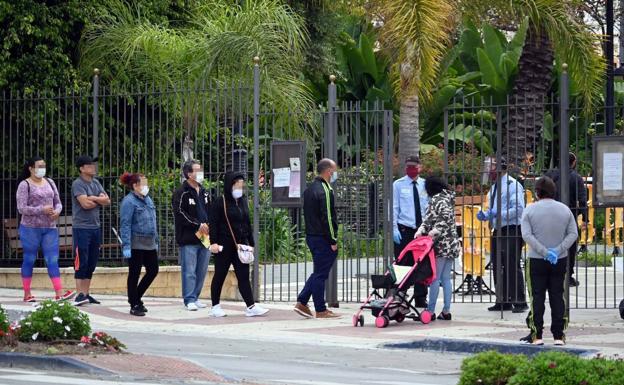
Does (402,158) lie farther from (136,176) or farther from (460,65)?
(460,65)

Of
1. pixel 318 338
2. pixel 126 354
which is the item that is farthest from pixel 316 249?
pixel 126 354

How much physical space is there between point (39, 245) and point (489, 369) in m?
9.98

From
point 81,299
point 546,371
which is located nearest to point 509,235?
point 81,299

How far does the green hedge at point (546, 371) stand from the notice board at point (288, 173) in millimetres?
8653

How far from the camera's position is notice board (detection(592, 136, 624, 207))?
1559 cm

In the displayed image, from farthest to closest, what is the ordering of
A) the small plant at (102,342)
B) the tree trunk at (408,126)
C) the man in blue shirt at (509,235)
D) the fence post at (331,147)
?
the tree trunk at (408,126)
the fence post at (331,147)
the man in blue shirt at (509,235)
the small plant at (102,342)

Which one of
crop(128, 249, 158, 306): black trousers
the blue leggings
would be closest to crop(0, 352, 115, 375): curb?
crop(128, 249, 158, 306): black trousers

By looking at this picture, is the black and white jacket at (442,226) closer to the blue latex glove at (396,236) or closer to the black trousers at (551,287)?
the blue latex glove at (396,236)

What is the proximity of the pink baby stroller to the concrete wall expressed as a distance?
3.84 metres

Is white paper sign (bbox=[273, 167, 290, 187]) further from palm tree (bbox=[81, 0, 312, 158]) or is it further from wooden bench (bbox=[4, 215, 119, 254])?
palm tree (bbox=[81, 0, 312, 158])

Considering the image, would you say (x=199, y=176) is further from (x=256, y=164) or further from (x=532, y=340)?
(x=532, y=340)

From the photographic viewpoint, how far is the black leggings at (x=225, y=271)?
55.2 feet

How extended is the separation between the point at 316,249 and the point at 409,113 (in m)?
7.58

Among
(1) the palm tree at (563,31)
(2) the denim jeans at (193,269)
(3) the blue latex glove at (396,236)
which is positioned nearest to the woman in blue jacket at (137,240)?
(2) the denim jeans at (193,269)
